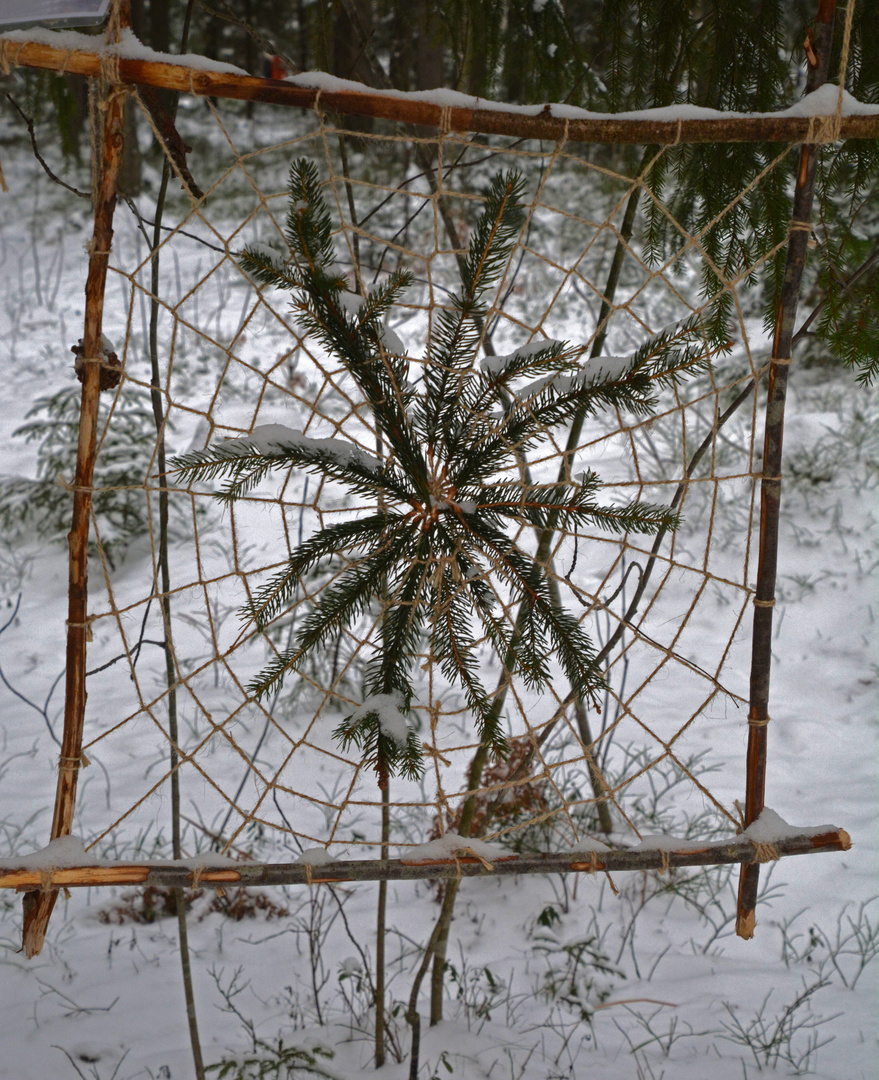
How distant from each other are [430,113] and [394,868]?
950mm

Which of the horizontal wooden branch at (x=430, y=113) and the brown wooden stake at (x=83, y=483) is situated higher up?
the horizontal wooden branch at (x=430, y=113)

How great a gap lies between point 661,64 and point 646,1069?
179cm

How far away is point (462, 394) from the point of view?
1013 millimetres

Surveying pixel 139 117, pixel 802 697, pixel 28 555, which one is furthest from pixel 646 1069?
pixel 139 117

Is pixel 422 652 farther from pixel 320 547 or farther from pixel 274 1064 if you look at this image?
pixel 320 547

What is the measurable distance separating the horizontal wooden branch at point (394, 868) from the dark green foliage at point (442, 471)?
0.18 metres

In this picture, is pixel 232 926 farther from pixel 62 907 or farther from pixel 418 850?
pixel 418 850

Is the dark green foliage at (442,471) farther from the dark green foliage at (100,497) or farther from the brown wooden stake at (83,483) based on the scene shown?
the dark green foliage at (100,497)

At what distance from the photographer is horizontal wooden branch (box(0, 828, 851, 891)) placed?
1003mm

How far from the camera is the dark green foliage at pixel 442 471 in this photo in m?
0.93

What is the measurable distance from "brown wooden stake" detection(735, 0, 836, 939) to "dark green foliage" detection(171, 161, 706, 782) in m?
0.15

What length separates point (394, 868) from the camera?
1.05 meters

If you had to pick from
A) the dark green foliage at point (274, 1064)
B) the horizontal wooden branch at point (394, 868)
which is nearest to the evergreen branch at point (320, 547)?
the horizontal wooden branch at point (394, 868)

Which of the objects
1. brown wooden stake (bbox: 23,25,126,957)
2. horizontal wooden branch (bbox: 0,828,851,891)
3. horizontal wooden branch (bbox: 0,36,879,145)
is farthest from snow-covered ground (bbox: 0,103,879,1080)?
horizontal wooden branch (bbox: 0,36,879,145)
